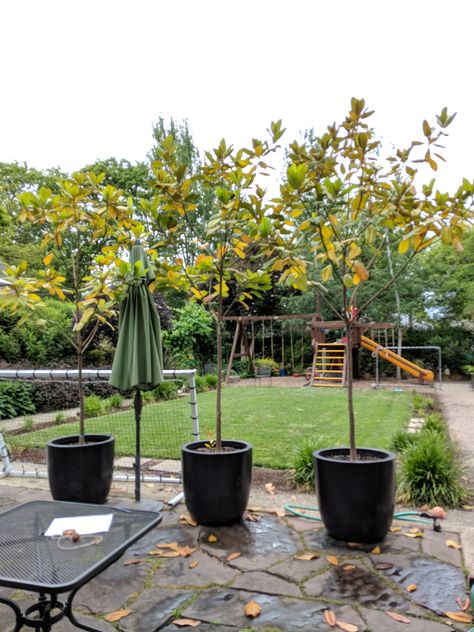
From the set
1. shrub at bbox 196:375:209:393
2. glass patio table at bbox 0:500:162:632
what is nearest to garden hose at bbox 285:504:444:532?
glass patio table at bbox 0:500:162:632

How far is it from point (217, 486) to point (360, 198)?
192 centimetres

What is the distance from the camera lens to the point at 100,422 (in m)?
6.13

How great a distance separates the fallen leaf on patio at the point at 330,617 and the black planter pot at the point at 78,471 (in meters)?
1.90

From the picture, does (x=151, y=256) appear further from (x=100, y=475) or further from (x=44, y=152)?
(x=44, y=152)

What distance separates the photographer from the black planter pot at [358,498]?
98.3 inches

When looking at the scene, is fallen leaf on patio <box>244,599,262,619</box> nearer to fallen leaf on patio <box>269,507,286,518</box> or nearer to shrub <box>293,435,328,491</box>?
fallen leaf on patio <box>269,507,286,518</box>

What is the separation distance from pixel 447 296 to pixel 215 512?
12368mm

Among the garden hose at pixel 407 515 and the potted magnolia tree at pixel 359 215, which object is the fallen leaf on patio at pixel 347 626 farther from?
the garden hose at pixel 407 515

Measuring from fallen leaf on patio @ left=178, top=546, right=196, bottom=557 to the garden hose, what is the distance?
0.81 meters

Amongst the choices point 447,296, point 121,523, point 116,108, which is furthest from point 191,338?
point 121,523

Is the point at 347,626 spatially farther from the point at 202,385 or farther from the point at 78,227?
the point at 202,385

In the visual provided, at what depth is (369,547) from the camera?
2514mm

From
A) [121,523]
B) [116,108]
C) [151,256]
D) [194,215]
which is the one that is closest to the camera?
[121,523]

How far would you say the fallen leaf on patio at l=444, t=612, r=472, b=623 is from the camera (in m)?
1.82
